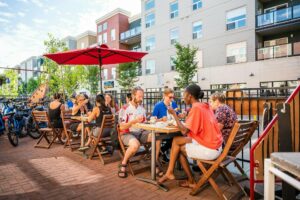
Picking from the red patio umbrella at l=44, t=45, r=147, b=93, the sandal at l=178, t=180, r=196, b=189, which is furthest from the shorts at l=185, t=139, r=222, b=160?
the red patio umbrella at l=44, t=45, r=147, b=93

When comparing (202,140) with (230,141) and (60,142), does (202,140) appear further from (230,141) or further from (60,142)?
(60,142)

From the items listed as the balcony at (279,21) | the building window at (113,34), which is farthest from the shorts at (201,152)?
the building window at (113,34)

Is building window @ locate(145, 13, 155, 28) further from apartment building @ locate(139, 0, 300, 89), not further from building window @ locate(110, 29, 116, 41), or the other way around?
building window @ locate(110, 29, 116, 41)

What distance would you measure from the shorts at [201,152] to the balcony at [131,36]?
27952 millimetres

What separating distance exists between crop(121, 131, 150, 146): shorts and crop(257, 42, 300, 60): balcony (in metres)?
17.2

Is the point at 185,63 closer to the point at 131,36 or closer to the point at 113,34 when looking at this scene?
the point at 131,36

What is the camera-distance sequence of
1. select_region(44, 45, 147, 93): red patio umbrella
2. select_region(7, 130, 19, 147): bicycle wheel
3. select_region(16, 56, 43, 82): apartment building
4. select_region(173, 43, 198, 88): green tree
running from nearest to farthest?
select_region(44, 45, 147, 93): red patio umbrella
select_region(7, 130, 19, 147): bicycle wheel
select_region(173, 43, 198, 88): green tree
select_region(16, 56, 43, 82): apartment building

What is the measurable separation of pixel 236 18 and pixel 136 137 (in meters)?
19.3

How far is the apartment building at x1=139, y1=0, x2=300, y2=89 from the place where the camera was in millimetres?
17438

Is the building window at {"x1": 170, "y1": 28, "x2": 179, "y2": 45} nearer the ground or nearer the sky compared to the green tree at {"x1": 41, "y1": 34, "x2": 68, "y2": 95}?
nearer the sky

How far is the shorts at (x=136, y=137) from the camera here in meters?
4.33

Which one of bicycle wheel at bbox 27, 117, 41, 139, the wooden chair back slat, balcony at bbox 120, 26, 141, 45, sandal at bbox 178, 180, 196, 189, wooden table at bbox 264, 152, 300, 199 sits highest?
balcony at bbox 120, 26, 141, 45

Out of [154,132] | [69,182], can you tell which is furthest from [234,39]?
[69,182]

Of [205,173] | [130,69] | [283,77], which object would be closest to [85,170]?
[205,173]
